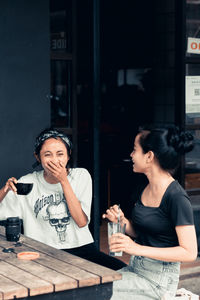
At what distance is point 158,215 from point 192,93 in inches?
106

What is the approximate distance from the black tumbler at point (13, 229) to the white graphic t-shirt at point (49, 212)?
372 mm

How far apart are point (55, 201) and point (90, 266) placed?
905 millimetres

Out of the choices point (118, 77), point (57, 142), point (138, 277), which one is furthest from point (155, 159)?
point (118, 77)

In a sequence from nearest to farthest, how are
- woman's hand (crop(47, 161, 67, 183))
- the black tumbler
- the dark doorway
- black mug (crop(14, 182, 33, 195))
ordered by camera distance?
the black tumbler
black mug (crop(14, 182, 33, 195))
woman's hand (crop(47, 161, 67, 183))
the dark doorway

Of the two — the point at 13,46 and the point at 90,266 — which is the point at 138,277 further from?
the point at 13,46

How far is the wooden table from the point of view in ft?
7.42

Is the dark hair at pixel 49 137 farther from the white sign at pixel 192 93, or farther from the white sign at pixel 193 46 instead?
the white sign at pixel 193 46

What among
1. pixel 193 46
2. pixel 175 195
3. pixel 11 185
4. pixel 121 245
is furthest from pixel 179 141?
pixel 193 46

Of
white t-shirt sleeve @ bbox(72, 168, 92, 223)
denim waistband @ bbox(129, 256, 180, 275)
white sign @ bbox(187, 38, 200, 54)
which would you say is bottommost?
denim waistband @ bbox(129, 256, 180, 275)

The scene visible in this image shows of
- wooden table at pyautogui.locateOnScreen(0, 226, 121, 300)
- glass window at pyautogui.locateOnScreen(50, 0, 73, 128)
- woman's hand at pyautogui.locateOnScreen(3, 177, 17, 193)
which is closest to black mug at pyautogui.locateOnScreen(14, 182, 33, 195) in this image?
woman's hand at pyautogui.locateOnScreen(3, 177, 17, 193)

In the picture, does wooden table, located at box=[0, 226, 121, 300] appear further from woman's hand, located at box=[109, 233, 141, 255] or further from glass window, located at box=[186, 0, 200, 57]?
glass window, located at box=[186, 0, 200, 57]

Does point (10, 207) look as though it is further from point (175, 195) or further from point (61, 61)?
point (61, 61)

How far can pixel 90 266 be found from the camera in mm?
2539

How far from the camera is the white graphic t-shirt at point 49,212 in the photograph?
3.37m
